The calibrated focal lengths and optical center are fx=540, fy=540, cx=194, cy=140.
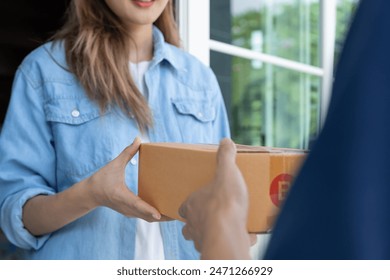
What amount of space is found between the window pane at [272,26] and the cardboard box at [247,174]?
49.7 inches

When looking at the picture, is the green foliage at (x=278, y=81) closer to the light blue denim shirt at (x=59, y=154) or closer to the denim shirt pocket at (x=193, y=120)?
the denim shirt pocket at (x=193, y=120)

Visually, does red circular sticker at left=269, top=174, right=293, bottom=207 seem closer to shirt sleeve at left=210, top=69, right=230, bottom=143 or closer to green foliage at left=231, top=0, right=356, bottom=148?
shirt sleeve at left=210, top=69, right=230, bottom=143

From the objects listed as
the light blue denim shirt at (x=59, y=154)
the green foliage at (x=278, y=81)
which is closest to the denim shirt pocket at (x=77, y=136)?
the light blue denim shirt at (x=59, y=154)

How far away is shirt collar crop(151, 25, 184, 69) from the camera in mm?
1322

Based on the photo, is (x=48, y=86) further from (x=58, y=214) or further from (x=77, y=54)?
(x=58, y=214)

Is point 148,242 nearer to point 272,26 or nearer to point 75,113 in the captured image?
point 75,113

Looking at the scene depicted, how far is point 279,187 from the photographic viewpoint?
795 millimetres

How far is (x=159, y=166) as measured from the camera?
912 millimetres

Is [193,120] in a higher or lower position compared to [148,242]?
higher

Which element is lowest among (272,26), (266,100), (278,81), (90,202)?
(90,202)

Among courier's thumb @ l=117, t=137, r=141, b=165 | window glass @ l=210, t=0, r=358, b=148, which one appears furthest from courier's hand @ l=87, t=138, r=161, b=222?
window glass @ l=210, t=0, r=358, b=148

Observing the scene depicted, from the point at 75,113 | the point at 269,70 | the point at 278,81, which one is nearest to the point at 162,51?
the point at 75,113

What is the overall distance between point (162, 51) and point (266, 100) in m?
1.56

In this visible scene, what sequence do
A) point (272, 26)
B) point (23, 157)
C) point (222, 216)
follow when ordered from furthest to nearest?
point (272, 26) → point (23, 157) → point (222, 216)
